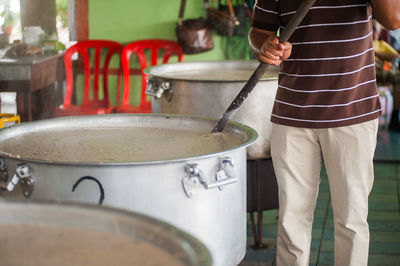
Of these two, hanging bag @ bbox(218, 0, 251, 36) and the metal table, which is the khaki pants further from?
hanging bag @ bbox(218, 0, 251, 36)

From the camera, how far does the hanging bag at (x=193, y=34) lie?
5613mm

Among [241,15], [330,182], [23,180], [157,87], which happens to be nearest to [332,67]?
[330,182]

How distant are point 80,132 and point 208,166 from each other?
781 mm

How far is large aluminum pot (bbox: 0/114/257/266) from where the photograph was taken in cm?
180

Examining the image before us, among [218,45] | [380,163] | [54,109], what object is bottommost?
[380,163]

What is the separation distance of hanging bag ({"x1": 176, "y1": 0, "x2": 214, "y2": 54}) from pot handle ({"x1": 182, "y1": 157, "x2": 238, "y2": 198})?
3.80 meters

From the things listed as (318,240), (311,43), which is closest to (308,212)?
(311,43)

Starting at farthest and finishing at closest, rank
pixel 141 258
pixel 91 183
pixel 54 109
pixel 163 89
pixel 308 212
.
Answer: pixel 54 109, pixel 163 89, pixel 308 212, pixel 91 183, pixel 141 258

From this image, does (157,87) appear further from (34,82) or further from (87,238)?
(87,238)

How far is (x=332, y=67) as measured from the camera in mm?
2312

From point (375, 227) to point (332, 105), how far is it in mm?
1890

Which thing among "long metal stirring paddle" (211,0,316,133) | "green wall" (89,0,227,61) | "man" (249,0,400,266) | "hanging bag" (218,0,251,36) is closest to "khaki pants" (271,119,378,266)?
"man" (249,0,400,266)

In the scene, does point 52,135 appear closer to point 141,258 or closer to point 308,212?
point 308,212

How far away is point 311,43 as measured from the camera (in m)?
2.32
